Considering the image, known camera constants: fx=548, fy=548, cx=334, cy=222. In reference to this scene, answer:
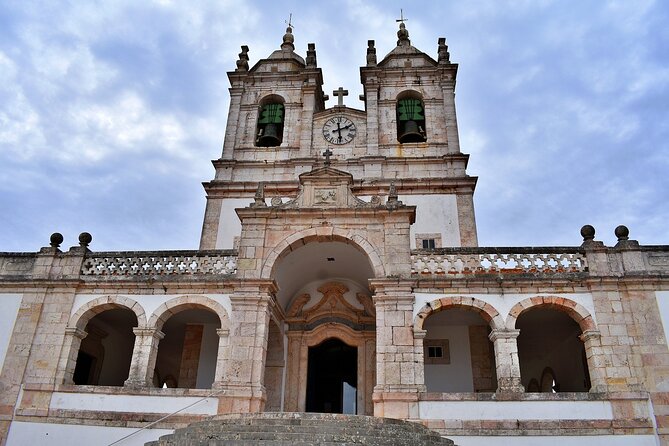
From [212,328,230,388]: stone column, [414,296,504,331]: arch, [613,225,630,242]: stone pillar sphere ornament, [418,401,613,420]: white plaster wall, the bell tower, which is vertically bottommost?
[418,401,613,420]: white plaster wall

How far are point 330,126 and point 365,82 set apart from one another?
239 cm

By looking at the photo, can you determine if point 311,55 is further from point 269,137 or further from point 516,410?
point 516,410

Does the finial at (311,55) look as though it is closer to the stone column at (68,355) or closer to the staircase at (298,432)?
the stone column at (68,355)

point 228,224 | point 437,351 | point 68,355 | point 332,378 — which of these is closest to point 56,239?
point 68,355

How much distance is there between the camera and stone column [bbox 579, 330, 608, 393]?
11312 millimetres

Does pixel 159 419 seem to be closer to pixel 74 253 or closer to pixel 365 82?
pixel 74 253

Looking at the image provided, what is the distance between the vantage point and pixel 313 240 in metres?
13.3

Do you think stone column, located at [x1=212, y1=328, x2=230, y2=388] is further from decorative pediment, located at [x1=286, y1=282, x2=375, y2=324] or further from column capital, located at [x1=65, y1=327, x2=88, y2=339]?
column capital, located at [x1=65, y1=327, x2=88, y2=339]

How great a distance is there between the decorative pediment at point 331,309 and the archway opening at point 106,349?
4.67 metres

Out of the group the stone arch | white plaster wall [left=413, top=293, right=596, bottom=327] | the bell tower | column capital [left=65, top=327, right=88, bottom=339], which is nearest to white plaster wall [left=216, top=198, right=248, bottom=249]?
the bell tower

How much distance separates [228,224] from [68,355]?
6.95 metres

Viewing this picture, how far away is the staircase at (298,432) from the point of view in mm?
8211

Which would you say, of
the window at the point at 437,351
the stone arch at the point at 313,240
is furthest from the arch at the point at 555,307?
the stone arch at the point at 313,240

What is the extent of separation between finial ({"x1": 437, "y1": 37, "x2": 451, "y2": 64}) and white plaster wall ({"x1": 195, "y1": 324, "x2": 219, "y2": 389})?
45.1ft
